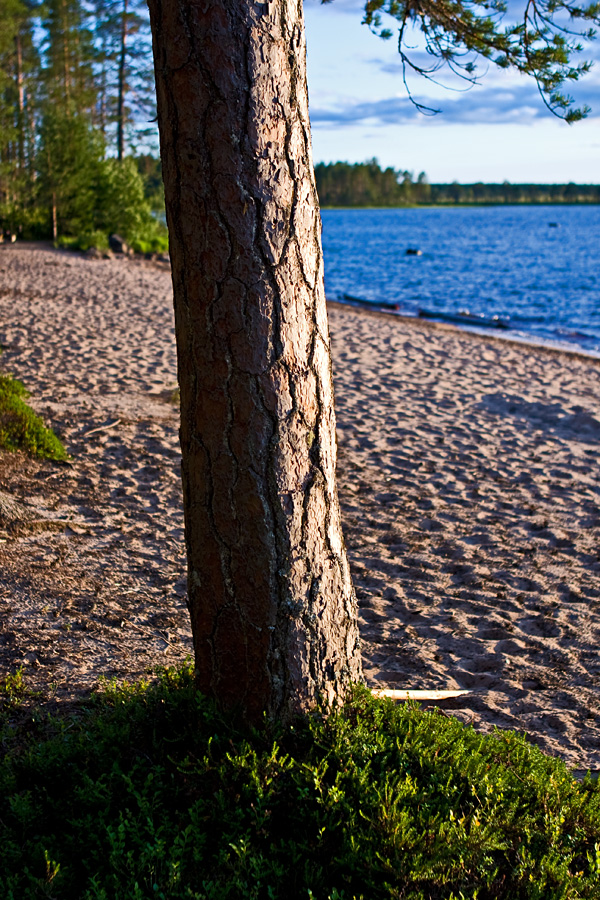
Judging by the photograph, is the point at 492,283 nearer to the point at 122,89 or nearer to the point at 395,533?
the point at 122,89

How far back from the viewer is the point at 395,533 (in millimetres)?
5605

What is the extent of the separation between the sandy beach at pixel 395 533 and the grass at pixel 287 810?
669 mm

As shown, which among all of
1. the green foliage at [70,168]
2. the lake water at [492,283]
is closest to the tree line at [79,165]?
the green foliage at [70,168]

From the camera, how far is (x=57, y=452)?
6.27 m

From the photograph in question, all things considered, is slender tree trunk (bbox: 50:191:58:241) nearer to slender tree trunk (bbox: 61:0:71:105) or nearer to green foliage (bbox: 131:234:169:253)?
green foliage (bbox: 131:234:169:253)

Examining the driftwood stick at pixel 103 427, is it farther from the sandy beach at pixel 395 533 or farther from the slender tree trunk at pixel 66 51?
the slender tree trunk at pixel 66 51

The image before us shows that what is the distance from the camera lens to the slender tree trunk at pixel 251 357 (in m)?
2.25

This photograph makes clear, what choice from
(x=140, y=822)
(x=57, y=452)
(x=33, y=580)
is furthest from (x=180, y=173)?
(x=57, y=452)

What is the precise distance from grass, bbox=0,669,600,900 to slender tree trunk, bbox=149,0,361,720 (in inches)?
8.5

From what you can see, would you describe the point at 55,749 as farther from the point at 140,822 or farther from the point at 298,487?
the point at 298,487

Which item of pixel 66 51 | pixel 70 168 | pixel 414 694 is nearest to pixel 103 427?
pixel 414 694

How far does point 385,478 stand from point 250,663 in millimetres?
Answer: 4251

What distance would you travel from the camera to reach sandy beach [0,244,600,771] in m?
3.71

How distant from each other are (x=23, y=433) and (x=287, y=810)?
4.80 meters
